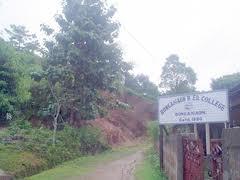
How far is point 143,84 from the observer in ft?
186

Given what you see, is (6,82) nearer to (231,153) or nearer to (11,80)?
(11,80)

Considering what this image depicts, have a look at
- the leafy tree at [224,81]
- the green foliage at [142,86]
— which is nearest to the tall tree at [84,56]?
the leafy tree at [224,81]

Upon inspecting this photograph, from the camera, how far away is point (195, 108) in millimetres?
12102

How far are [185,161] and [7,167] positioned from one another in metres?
7.02

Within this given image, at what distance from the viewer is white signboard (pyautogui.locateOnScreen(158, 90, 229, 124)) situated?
11.5m

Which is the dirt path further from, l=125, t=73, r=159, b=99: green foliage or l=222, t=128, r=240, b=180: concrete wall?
l=125, t=73, r=159, b=99: green foliage

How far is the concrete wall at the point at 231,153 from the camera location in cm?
557

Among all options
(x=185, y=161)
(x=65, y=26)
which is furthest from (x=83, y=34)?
(x=185, y=161)

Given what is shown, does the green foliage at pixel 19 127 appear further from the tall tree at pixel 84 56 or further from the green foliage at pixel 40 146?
the tall tree at pixel 84 56

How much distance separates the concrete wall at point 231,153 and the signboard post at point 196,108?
547 centimetres

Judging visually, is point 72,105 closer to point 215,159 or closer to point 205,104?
point 205,104

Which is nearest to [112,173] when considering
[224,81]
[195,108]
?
[195,108]

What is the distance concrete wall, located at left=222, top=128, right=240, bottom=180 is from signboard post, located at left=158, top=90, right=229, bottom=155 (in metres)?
5.47

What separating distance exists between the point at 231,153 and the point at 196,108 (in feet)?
20.8
